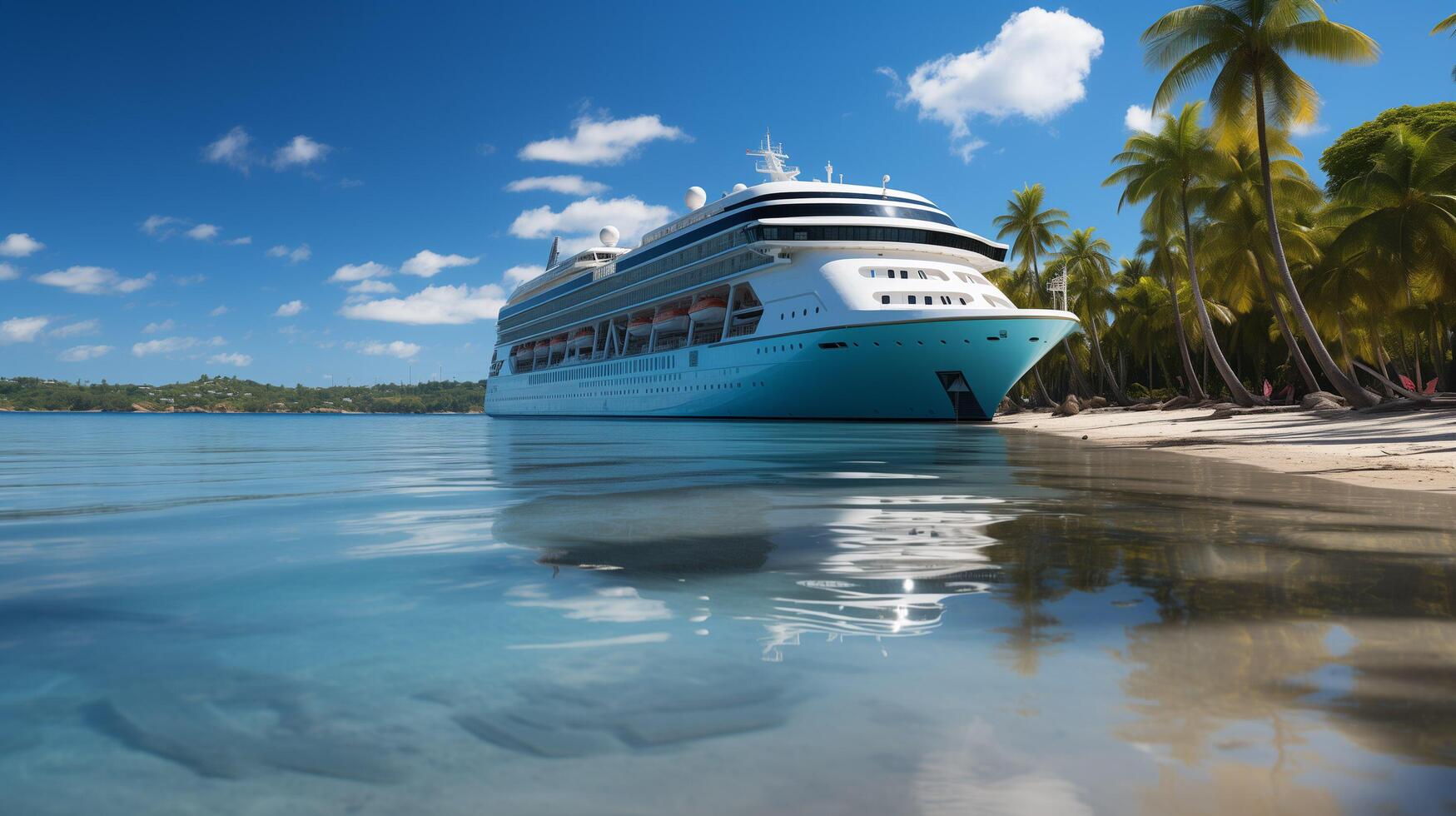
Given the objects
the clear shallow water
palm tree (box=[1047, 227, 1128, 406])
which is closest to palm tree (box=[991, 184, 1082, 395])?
palm tree (box=[1047, 227, 1128, 406])

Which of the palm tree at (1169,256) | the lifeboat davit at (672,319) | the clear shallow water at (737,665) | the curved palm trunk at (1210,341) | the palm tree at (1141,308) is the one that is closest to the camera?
the clear shallow water at (737,665)

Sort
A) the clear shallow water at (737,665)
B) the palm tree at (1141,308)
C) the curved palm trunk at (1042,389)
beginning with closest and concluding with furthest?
the clear shallow water at (737,665)
the palm tree at (1141,308)
the curved palm trunk at (1042,389)

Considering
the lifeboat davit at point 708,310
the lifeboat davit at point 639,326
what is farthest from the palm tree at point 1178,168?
the lifeboat davit at point 639,326

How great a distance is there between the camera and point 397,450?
1791cm

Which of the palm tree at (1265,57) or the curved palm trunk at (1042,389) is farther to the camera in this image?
the curved palm trunk at (1042,389)

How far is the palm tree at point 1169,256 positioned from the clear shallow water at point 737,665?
29121mm

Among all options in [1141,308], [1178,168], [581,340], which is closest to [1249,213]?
[1178,168]

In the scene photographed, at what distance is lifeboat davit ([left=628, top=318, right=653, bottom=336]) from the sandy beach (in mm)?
24211

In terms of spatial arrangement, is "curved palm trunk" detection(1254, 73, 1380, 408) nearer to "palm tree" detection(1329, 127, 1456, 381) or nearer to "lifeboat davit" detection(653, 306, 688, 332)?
"palm tree" detection(1329, 127, 1456, 381)

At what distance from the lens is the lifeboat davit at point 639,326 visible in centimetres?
4288

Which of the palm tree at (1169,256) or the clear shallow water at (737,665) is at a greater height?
the palm tree at (1169,256)

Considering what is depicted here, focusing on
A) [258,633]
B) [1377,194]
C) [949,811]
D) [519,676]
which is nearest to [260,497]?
[258,633]

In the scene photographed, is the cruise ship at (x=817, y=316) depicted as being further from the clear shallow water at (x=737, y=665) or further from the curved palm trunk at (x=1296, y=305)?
the clear shallow water at (x=737, y=665)

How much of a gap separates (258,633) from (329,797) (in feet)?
5.05
